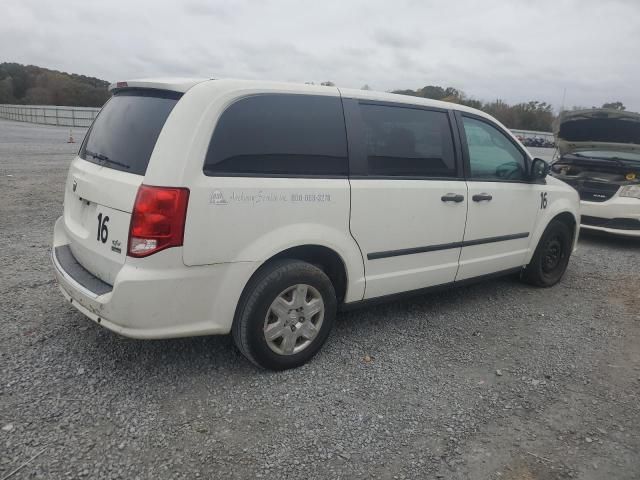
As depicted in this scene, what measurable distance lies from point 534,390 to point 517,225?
182 centimetres

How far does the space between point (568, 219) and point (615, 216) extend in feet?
8.00

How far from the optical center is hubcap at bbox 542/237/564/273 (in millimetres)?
5207

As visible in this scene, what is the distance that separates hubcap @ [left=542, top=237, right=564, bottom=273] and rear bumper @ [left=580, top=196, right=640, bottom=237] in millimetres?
2432

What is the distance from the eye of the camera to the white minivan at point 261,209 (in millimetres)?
2723


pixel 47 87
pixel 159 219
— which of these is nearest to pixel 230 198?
pixel 159 219

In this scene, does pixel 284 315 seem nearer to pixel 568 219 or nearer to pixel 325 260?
pixel 325 260

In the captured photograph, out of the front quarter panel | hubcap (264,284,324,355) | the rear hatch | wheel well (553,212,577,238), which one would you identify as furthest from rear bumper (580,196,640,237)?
the rear hatch

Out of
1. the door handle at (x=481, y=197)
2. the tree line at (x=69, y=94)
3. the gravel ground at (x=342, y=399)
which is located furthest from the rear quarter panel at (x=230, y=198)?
the tree line at (x=69, y=94)

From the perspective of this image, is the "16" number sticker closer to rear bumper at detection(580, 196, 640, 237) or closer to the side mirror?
the side mirror

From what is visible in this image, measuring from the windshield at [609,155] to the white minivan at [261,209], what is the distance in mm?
4573

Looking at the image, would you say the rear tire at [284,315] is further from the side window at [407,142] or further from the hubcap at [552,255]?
the hubcap at [552,255]

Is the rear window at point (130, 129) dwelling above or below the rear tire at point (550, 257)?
above

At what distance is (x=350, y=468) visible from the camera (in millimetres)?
2432

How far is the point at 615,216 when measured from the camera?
23.6 feet
